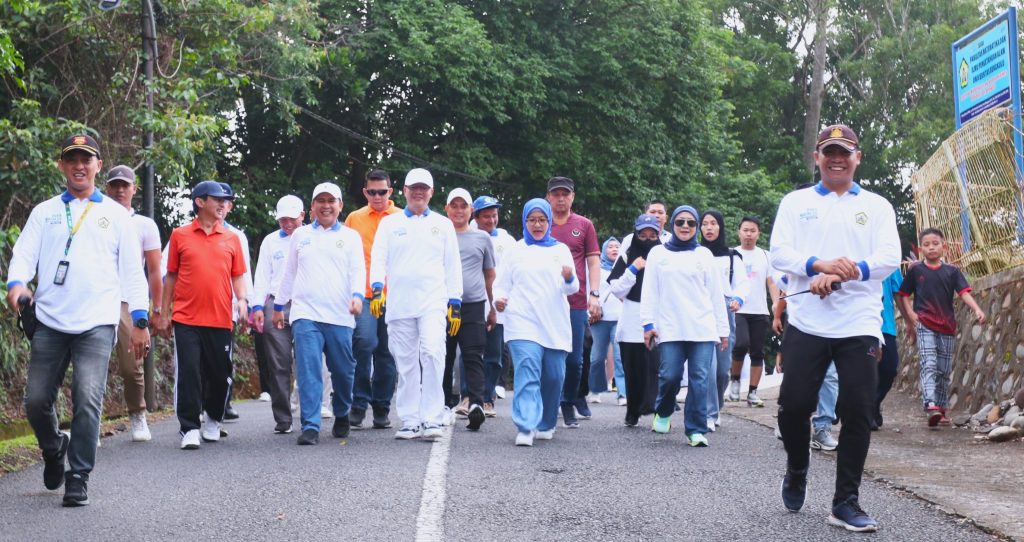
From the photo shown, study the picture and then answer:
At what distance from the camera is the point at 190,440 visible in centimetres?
1004

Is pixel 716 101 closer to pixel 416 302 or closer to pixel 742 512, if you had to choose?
pixel 416 302

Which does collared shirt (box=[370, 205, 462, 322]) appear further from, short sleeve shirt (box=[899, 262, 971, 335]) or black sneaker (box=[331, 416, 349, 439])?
short sleeve shirt (box=[899, 262, 971, 335])

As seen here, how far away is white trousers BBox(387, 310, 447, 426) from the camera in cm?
1036

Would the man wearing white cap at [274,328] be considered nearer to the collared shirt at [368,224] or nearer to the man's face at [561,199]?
the collared shirt at [368,224]

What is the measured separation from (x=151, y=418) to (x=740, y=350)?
6.42 meters

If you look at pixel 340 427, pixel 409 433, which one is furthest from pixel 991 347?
pixel 340 427

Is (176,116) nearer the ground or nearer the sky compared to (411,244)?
nearer the sky

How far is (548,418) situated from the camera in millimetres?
10578

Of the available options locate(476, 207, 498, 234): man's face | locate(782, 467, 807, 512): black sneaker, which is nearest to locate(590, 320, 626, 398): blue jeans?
locate(476, 207, 498, 234): man's face

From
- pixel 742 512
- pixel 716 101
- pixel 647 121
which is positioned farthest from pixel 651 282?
→ pixel 716 101

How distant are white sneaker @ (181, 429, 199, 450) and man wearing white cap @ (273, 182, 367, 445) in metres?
0.82

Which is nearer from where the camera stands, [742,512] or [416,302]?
[742,512]

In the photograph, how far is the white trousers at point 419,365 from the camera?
10.4 metres

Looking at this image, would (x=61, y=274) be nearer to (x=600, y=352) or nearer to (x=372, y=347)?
(x=372, y=347)
